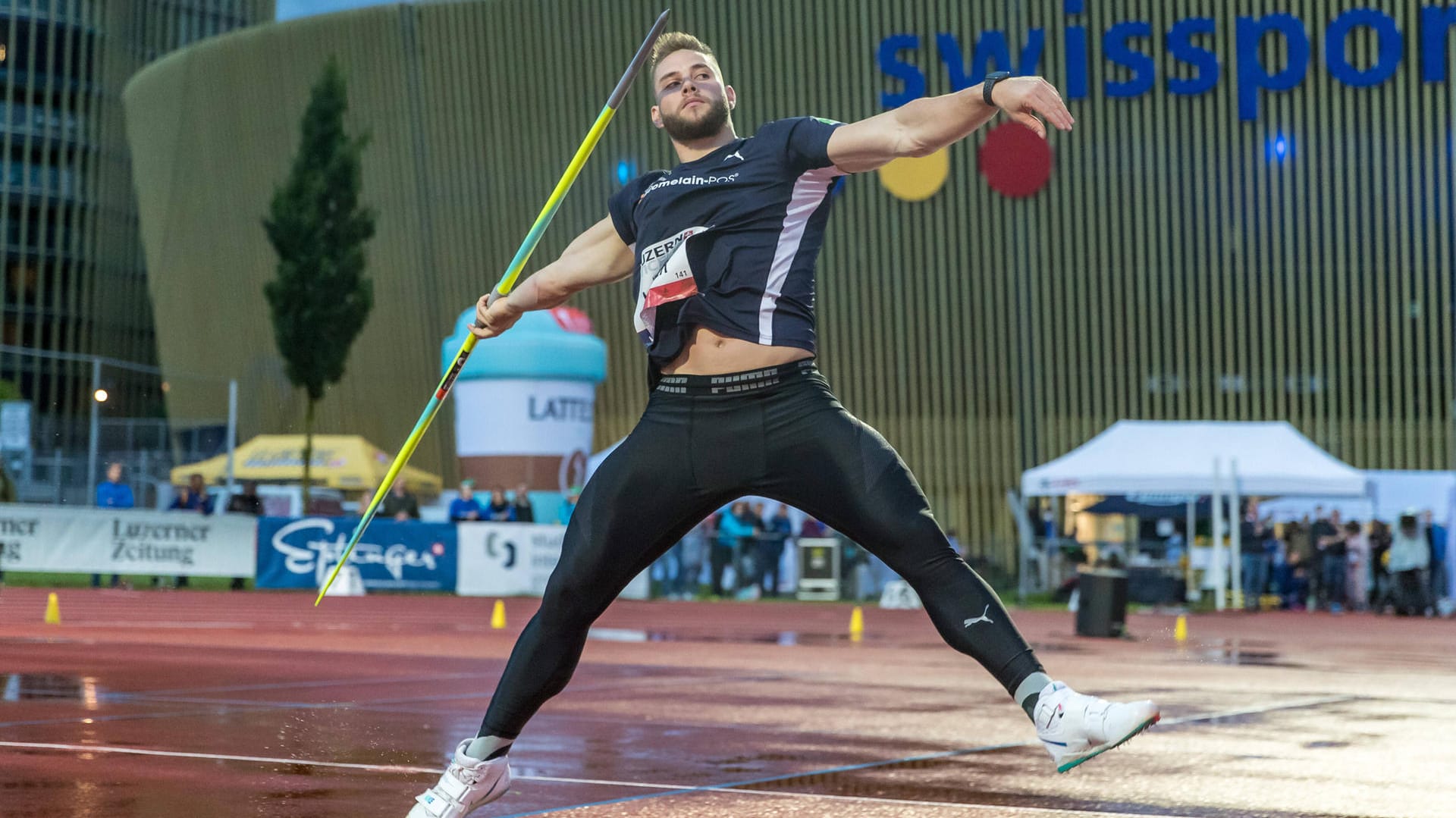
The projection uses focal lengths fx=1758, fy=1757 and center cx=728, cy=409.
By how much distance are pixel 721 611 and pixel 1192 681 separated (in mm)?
11556

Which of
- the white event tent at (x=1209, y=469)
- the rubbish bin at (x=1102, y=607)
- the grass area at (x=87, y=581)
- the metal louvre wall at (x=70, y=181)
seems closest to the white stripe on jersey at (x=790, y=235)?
the rubbish bin at (x=1102, y=607)

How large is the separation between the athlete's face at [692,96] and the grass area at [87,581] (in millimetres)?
21246

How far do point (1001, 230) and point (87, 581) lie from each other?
870 inches

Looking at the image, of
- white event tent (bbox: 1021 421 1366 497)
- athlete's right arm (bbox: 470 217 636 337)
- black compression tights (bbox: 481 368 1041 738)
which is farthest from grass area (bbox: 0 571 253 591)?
black compression tights (bbox: 481 368 1041 738)

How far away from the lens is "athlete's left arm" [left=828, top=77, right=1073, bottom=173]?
13.1 ft

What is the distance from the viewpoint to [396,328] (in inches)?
1873

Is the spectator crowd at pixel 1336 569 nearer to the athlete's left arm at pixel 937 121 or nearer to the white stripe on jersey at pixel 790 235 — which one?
the white stripe on jersey at pixel 790 235

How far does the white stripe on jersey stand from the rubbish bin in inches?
556

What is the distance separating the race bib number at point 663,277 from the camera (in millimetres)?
4574

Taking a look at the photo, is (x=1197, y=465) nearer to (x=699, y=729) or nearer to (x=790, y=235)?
(x=699, y=729)

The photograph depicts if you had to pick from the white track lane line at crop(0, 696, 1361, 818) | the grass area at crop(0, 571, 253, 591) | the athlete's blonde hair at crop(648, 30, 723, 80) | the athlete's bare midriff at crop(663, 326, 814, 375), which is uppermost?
the athlete's blonde hair at crop(648, 30, 723, 80)

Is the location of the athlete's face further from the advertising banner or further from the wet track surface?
the advertising banner

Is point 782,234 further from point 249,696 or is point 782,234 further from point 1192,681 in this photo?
point 1192,681

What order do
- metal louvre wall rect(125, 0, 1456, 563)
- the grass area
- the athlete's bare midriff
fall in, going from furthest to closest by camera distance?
metal louvre wall rect(125, 0, 1456, 563), the grass area, the athlete's bare midriff
